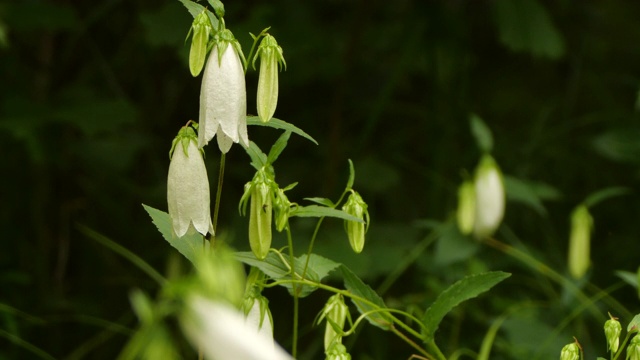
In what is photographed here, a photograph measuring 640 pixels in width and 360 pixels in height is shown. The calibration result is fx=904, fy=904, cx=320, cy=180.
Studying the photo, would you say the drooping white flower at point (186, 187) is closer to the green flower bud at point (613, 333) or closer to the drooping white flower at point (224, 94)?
the drooping white flower at point (224, 94)

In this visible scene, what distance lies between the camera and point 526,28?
6.97ft

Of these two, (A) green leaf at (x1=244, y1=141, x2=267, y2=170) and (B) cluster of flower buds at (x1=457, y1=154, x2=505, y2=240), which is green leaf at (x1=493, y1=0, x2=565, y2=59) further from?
(A) green leaf at (x1=244, y1=141, x2=267, y2=170)

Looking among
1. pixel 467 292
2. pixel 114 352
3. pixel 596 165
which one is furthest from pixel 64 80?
pixel 467 292

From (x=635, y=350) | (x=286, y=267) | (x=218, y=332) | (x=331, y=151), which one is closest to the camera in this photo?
(x=218, y=332)

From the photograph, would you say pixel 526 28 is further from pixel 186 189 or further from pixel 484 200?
pixel 186 189

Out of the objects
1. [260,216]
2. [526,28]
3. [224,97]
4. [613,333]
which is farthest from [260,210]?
[526,28]

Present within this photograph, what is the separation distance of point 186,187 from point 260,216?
0.08 m

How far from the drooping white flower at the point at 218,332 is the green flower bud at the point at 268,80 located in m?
0.40

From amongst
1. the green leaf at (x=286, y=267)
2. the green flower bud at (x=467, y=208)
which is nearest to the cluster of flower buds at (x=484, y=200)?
the green flower bud at (x=467, y=208)

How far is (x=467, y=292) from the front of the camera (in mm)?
876

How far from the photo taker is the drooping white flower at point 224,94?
801mm

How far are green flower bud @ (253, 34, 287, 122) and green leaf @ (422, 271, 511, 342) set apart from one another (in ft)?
0.79

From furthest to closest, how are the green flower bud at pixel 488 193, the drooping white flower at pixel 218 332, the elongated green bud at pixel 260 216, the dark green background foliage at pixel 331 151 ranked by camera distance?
the dark green background foliage at pixel 331 151
the green flower bud at pixel 488 193
the elongated green bud at pixel 260 216
the drooping white flower at pixel 218 332

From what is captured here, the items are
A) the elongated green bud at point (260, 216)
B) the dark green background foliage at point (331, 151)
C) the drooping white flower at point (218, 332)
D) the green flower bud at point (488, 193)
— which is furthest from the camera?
the dark green background foliage at point (331, 151)
